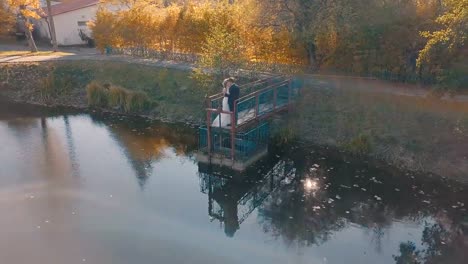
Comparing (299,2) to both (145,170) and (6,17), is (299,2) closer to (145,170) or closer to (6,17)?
(145,170)

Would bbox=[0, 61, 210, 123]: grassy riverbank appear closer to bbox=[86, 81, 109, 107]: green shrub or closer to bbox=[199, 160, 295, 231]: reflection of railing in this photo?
bbox=[86, 81, 109, 107]: green shrub

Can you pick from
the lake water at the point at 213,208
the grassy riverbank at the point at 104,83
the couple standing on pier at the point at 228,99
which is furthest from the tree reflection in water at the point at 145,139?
the couple standing on pier at the point at 228,99

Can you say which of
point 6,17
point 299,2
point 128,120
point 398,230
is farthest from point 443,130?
point 6,17

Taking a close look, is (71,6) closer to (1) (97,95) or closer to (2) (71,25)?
(2) (71,25)

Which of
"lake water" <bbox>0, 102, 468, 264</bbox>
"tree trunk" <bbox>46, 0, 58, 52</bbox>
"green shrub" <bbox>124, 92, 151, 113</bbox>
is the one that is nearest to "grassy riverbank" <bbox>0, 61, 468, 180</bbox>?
"green shrub" <bbox>124, 92, 151, 113</bbox>

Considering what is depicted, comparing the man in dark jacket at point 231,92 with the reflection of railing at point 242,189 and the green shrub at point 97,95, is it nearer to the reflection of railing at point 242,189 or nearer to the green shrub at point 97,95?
the reflection of railing at point 242,189

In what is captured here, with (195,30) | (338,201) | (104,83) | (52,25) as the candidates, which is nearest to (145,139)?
(104,83)
